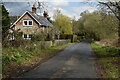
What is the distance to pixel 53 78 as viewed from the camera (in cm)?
921

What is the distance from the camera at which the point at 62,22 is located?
6794 cm

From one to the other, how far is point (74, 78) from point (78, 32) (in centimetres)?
8027

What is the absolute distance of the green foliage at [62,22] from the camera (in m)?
67.9

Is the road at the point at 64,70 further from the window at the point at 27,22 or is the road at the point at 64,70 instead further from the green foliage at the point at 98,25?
the window at the point at 27,22

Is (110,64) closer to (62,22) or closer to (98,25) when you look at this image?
(98,25)

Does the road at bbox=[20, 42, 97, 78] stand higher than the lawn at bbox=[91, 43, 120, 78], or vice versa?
the road at bbox=[20, 42, 97, 78]

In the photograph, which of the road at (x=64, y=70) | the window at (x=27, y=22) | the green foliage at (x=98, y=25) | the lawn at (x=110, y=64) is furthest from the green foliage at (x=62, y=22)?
the road at (x=64, y=70)

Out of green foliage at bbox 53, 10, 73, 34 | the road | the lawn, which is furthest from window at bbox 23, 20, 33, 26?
the road

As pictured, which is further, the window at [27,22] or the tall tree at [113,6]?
the window at [27,22]

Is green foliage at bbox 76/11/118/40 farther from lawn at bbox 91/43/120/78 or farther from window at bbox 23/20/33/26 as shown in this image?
window at bbox 23/20/33/26

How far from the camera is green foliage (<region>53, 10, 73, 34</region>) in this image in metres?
67.9

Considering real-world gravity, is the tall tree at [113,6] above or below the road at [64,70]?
above

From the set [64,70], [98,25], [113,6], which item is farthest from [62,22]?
[64,70]

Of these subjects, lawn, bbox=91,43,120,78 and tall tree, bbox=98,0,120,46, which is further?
tall tree, bbox=98,0,120,46
